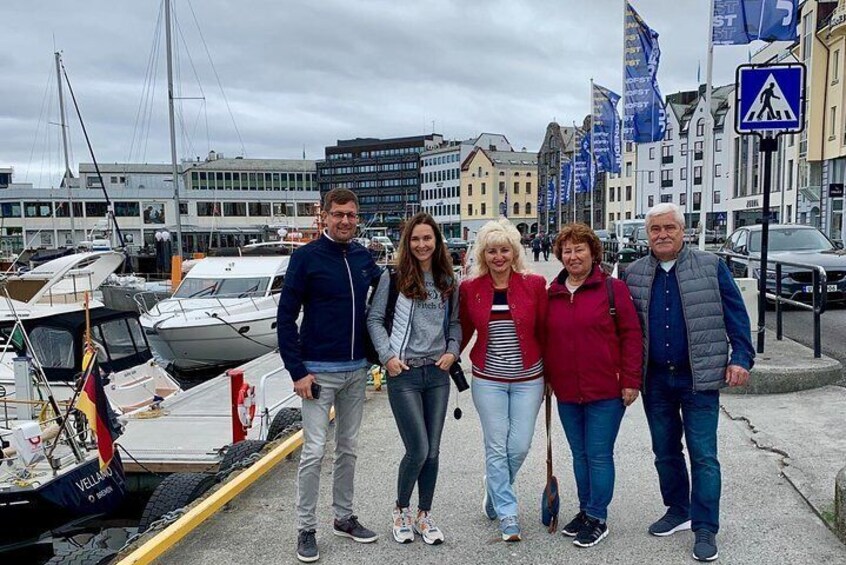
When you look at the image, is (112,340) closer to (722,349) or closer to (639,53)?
(722,349)

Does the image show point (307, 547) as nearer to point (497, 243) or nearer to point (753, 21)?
point (497, 243)

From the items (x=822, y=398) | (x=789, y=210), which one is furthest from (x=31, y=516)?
(x=789, y=210)

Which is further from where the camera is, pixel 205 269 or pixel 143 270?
pixel 143 270

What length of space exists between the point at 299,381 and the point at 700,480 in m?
2.29

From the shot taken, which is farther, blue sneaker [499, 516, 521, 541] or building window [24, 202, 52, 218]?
building window [24, 202, 52, 218]

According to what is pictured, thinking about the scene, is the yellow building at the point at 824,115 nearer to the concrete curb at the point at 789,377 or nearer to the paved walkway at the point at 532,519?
the concrete curb at the point at 789,377

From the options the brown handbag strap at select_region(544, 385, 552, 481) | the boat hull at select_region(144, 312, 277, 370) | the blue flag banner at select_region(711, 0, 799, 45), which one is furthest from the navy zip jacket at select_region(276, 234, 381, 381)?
the boat hull at select_region(144, 312, 277, 370)

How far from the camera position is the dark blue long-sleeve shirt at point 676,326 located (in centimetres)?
377

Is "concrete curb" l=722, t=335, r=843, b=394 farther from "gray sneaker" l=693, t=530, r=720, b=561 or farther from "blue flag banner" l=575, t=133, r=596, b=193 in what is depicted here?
"blue flag banner" l=575, t=133, r=596, b=193

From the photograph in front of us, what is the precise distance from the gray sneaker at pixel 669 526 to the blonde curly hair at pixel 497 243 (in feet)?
5.55

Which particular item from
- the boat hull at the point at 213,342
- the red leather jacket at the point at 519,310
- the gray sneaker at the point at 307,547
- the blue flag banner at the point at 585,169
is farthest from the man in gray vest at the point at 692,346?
the blue flag banner at the point at 585,169

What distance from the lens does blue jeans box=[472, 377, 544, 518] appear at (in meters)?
4.04

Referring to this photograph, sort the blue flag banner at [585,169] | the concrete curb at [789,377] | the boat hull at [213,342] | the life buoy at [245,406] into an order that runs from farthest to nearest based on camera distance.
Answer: the blue flag banner at [585,169]
the boat hull at [213,342]
the life buoy at [245,406]
the concrete curb at [789,377]

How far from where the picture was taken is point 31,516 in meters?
6.55
